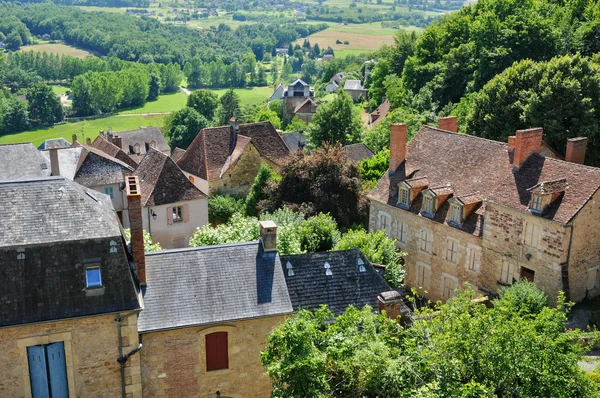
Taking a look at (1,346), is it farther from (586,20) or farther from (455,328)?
(586,20)

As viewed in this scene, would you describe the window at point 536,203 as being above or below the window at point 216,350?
above

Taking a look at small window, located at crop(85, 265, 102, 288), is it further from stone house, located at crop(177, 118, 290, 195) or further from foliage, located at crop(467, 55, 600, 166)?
foliage, located at crop(467, 55, 600, 166)

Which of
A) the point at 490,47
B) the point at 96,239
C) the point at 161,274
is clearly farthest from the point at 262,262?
the point at 490,47

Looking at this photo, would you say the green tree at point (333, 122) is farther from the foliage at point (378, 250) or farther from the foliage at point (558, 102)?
the foliage at point (378, 250)

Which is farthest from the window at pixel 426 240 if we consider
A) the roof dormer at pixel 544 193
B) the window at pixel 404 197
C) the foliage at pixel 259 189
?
the foliage at pixel 259 189

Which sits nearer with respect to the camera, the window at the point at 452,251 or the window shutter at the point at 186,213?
the window at the point at 452,251

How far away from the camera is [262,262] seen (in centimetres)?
2244

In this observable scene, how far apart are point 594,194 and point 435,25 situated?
53640mm

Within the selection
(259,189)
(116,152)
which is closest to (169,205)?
(259,189)

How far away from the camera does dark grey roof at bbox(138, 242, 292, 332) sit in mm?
20609

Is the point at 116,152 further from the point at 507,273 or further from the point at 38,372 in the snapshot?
the point at 38,372

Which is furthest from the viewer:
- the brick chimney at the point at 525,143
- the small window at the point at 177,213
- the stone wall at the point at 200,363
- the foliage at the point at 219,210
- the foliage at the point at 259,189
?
the foliage at the point at 219,210

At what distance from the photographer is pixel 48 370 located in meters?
19.2

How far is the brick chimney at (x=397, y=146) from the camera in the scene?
3625cm
